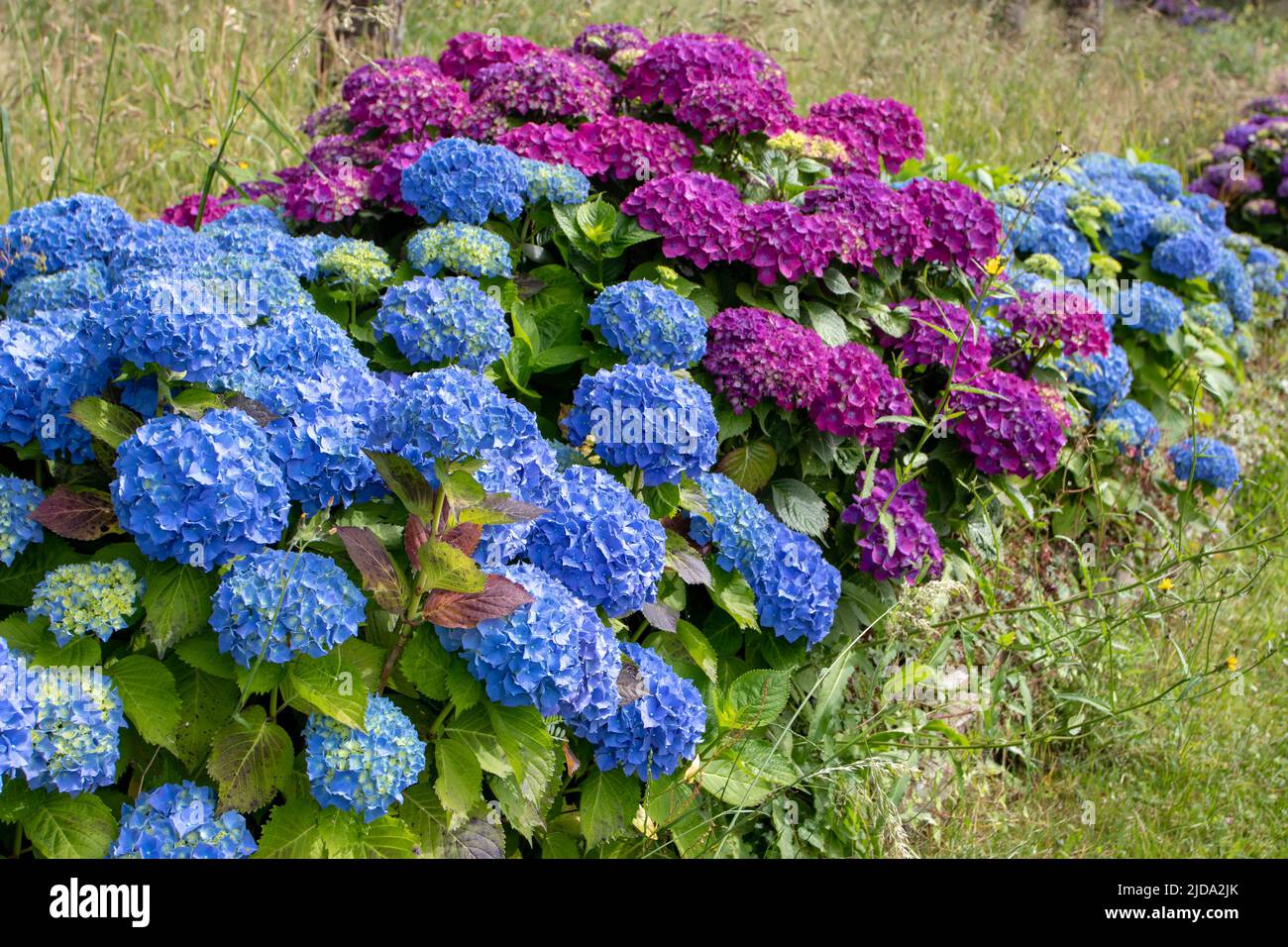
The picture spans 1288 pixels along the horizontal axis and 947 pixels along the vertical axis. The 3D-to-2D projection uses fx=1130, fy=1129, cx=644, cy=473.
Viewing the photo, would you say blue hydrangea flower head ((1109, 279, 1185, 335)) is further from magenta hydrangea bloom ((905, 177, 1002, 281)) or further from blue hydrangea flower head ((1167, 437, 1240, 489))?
magenta hydrangea bloom ((905, 177, 1002, 281))

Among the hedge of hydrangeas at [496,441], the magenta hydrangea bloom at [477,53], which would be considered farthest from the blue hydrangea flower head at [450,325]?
the magenta hydrangea bloom at [477,53]

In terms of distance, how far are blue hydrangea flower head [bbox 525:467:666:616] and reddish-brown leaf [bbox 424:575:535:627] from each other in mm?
202

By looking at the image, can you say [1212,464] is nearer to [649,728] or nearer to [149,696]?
[649,728]

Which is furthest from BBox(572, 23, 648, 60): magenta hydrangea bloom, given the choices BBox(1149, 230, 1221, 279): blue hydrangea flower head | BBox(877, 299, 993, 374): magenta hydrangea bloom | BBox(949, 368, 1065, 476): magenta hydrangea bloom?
BBox(1149, 230, 1221, 279): blue hydrangea flower head

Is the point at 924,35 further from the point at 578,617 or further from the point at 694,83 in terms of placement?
the point at 578,617

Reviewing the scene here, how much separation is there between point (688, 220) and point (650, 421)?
93cm

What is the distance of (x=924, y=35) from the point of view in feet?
28.2

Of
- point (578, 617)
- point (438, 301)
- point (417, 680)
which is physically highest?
point (438, 301)

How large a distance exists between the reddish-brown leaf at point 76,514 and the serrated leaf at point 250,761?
0.42 m

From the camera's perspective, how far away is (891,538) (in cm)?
294

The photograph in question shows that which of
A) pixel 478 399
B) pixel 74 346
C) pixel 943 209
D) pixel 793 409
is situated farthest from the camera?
pixel 943 209

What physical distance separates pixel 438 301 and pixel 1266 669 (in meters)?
Result: 3.05

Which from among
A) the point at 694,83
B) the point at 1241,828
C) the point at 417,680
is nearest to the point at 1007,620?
the point at 1241,828
